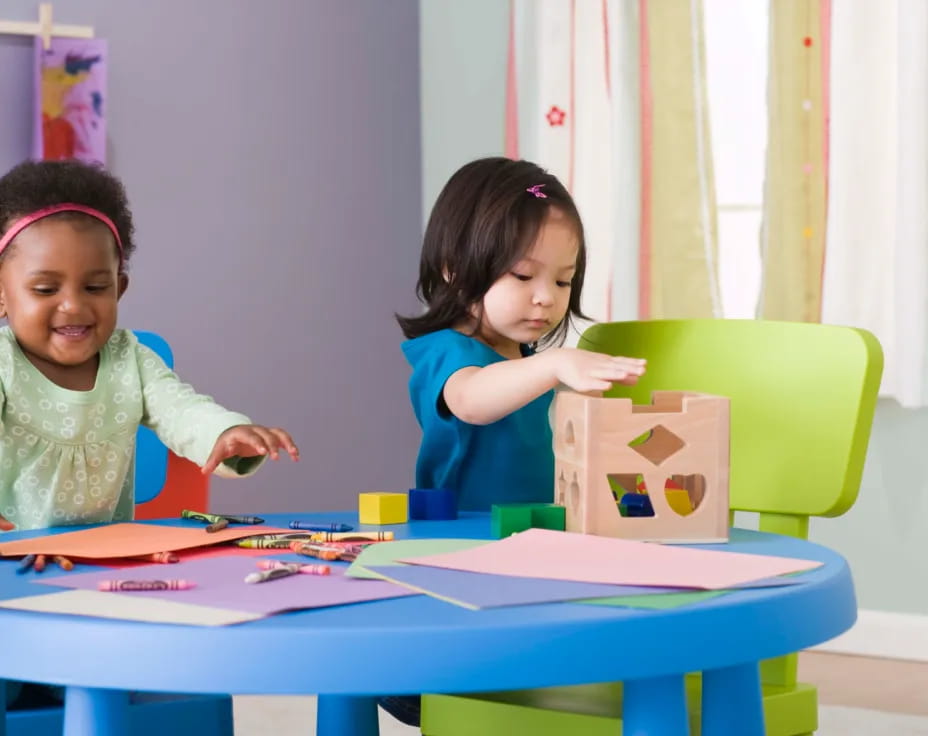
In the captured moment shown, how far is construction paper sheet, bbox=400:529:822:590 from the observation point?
75 centimetres

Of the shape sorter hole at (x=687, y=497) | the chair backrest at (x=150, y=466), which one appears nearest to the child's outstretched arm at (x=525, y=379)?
the shape sorter hole at (x=687, y=497)

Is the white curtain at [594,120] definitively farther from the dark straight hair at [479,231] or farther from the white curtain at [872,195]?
the dark straight hair at [479,231]

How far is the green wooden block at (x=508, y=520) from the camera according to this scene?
3.24 feet

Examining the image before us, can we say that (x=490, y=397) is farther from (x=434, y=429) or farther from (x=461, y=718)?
(x=461, y=718)

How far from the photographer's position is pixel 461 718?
112cm

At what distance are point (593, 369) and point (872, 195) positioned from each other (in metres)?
1.95

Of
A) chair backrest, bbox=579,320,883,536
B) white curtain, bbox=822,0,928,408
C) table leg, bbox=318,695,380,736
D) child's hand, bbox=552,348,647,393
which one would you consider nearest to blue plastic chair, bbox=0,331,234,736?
table leg, bbox=318,695,380,736

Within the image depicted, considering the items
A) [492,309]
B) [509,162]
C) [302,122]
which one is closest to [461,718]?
[492,309]

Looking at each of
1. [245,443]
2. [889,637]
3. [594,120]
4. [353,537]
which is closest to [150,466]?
[245,443]

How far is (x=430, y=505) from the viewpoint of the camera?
1.14 meters

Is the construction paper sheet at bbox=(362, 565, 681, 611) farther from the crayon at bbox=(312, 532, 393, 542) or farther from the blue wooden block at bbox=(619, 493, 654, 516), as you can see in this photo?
the blue wooden block at bbox=(619, 493, 654, 516)

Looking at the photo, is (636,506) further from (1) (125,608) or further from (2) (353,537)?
(1) (125,608)

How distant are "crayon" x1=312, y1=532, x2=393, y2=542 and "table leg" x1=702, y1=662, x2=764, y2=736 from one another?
0.92ft

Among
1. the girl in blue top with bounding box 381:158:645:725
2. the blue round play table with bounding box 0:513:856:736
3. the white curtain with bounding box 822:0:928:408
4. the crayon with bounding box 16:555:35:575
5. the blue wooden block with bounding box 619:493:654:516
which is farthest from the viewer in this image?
the white curtain with bounding box 822:0:928:408
